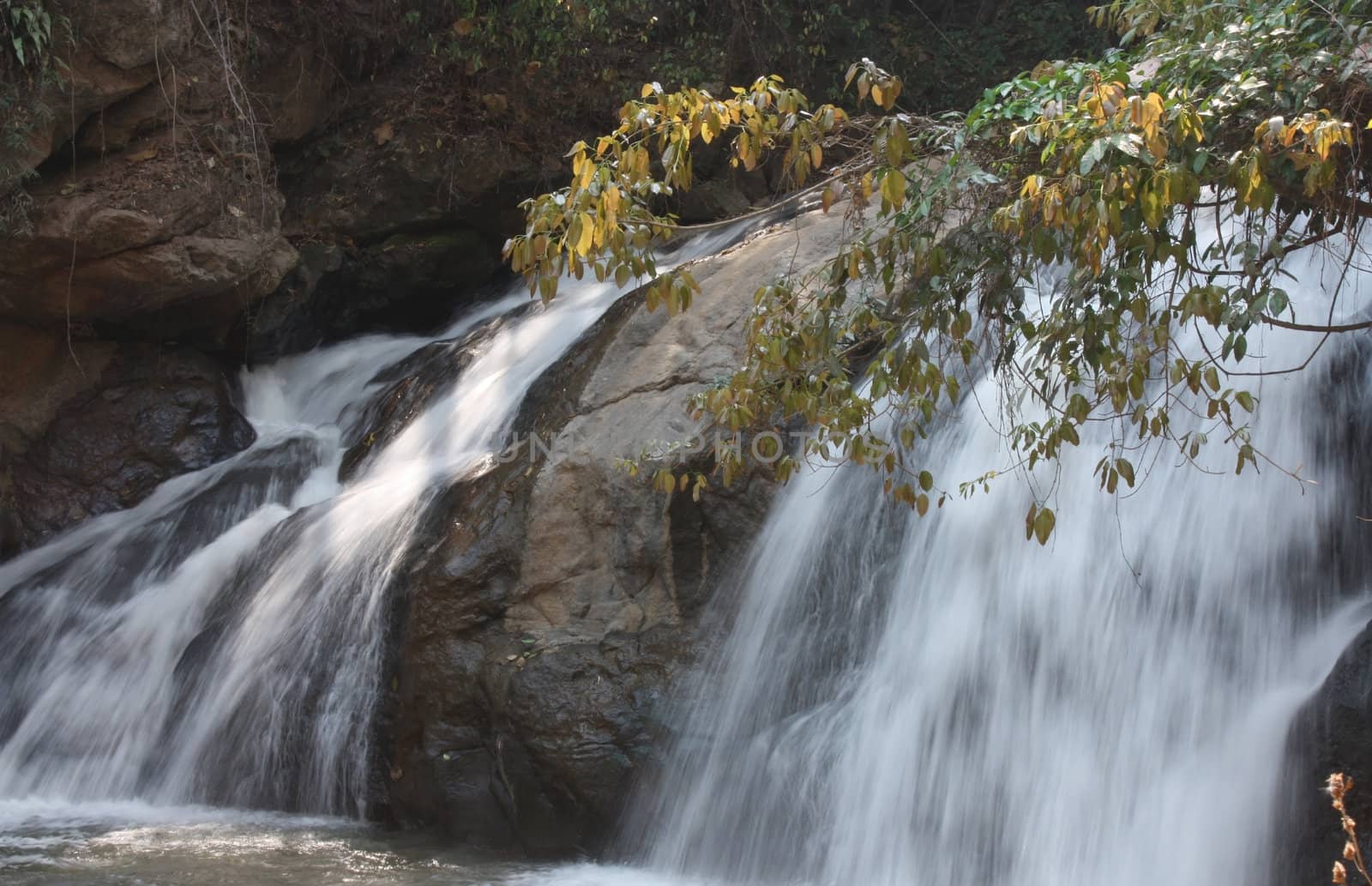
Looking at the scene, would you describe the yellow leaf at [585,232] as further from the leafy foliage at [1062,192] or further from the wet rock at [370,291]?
the wet rock at [370,291]

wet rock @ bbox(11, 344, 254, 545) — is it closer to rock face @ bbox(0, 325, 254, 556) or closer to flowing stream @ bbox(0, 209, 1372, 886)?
rock face @ bbox(0, 325, 254, 556)

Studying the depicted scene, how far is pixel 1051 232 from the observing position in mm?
3436

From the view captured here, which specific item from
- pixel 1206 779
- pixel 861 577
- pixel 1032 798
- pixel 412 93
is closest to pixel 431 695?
pixel 861 577

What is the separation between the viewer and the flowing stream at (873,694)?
14.1 feet

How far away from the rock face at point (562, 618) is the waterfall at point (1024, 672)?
0.76ft

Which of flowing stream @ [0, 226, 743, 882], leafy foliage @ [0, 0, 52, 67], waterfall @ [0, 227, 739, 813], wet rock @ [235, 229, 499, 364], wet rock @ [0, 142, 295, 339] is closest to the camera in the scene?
flowing stream @ [0, 226, 743, 882]

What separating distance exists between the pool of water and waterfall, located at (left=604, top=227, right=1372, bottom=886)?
390mm

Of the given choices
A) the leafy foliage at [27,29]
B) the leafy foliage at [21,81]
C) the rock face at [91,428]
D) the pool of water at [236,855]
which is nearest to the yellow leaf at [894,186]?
the pool of water at [236,855]

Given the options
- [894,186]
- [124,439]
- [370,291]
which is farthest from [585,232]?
[370,291]

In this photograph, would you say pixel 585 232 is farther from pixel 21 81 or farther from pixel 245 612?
pixel 21 81

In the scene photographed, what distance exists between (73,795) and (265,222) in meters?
4.52

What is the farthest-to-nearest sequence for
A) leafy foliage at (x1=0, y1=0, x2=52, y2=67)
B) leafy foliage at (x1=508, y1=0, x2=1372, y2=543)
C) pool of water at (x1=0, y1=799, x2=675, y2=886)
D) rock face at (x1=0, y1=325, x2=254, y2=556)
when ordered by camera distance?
rock face at (x1=0, y1=325, x2=254, y2=556), leafy foliage at (x1=0, y1=0, x2=52, y2=67), pool of water at (x1=0, y1=799, x2=675, y2=886), leafy foliage at (x1=508, y1=0, x2=1372, y2=543)

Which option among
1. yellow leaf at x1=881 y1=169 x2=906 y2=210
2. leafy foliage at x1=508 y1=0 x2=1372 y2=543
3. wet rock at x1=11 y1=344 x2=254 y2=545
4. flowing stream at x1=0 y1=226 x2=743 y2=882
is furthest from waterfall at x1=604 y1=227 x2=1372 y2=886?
wet rock at x1=11 y1=344 x2=254 y2=545

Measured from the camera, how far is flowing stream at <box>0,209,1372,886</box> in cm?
430
